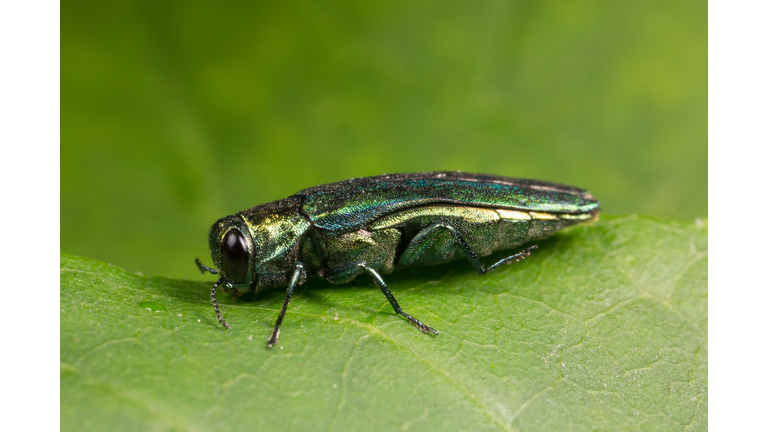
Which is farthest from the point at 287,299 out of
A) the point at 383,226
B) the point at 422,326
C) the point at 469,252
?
the point at 469,252

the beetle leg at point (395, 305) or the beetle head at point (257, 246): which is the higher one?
the beetle head at point (257, 246)

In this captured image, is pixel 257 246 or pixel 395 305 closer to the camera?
pixel 395 305

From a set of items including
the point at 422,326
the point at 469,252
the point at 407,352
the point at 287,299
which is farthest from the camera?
the point at 469,252

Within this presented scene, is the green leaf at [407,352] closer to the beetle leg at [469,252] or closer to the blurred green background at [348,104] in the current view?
the beetle leg at [469,252]

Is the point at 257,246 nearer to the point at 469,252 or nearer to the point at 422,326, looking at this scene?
the point at 422,326

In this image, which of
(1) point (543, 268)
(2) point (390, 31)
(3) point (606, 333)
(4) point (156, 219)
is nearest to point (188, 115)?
(4) point (156, 219)

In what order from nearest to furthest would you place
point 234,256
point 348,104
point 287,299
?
point 287,299, point 234,256, point 348,104

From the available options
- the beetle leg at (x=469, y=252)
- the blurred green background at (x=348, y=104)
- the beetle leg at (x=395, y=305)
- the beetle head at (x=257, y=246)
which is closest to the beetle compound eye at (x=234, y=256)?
the beetle head at (x=257, y=246)
